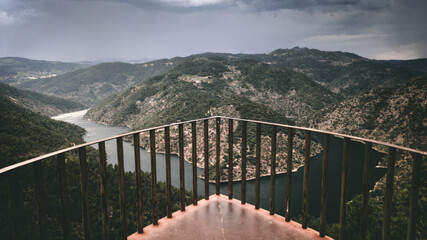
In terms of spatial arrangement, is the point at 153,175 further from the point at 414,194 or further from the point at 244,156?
the point at 414,194

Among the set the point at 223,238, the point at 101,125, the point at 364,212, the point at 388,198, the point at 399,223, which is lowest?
the point at 101,125

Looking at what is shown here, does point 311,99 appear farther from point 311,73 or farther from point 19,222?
point 19,222

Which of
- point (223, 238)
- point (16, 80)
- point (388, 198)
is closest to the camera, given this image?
point (388, 198)

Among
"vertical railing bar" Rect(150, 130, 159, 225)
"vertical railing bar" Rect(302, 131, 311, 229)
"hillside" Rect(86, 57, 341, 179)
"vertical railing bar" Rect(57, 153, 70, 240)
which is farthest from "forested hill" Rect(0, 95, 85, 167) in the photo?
"vertical railing bar" Rect(302, 131, 311, 229)

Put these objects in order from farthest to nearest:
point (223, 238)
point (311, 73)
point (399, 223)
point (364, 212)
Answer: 1. point (311, 73)
2. point (399, 223)
3. point (223, 238)
4. point (364, 212)

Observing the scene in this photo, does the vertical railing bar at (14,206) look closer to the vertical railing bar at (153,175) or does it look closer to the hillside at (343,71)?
the vertical railing bar at (153,175)

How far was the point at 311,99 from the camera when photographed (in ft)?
228

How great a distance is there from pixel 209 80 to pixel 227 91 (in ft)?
25.4

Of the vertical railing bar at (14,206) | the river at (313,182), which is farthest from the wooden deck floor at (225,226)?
the river at (313,182)

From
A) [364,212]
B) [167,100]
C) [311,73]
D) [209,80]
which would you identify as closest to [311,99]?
[209,80]

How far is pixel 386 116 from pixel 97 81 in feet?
470

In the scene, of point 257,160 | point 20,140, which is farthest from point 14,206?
point 20,140

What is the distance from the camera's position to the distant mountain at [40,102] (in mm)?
75312

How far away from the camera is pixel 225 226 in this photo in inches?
106
